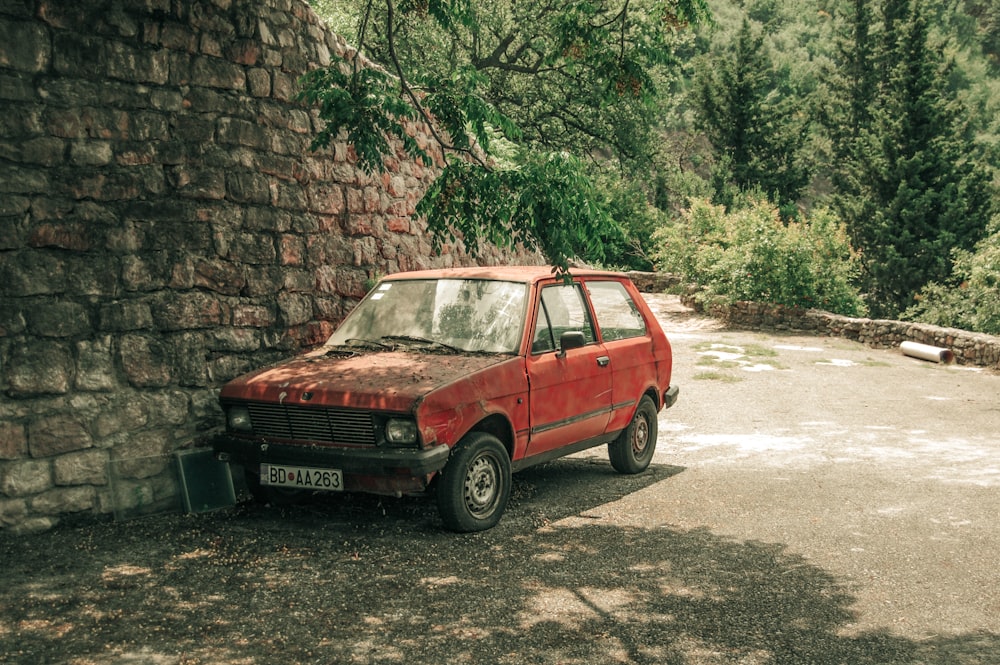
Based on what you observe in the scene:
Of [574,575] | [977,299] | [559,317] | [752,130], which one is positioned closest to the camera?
[574,575]

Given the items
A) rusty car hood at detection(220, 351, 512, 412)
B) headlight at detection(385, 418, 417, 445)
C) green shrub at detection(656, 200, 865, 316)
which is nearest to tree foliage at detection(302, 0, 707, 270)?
rusty car hood at detection(220, 351, 512, 412)

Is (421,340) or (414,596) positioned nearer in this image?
(414,596)

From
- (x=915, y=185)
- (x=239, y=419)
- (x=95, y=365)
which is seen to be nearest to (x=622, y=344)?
(x=239, y=419)

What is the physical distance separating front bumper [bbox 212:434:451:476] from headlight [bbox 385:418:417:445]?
57 mm

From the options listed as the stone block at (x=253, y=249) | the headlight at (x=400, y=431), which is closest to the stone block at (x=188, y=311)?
the stone block at (x=253, y=249)

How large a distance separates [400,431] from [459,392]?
1.54 ft

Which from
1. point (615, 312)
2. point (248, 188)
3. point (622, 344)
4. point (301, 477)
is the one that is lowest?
point (301, 477)

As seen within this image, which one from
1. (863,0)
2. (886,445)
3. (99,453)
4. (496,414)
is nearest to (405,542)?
(496,414)

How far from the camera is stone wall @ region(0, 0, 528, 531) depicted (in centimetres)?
636

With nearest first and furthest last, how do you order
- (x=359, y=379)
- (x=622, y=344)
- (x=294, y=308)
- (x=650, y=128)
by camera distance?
(x=359, y=379) < (x=294, y=308) < (x=622, y=344) < (x=650, y=128)

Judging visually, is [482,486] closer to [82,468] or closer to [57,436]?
[82,468]

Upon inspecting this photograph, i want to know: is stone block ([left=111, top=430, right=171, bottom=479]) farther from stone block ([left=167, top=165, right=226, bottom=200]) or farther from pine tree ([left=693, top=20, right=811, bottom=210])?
pine tree ([left=693, top=20, right=811, bottom=210])

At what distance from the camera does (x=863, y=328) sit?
65.2 feet

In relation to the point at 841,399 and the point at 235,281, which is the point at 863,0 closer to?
the point at 841,399
